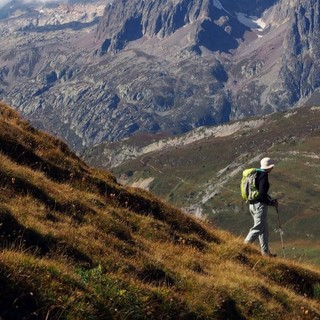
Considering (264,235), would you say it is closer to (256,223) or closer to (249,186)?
(256,223)

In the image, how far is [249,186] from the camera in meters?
21.6

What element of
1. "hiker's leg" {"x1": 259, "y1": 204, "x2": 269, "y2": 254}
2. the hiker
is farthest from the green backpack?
"hiker's leg" {"x1": 259, "y1": 204, "x2": 269, "y2": 254}

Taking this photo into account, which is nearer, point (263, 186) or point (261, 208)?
point (263, 186)

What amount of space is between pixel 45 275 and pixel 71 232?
408 centimetres

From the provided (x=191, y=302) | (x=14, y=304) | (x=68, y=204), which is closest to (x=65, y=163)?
(x=68, y=204)

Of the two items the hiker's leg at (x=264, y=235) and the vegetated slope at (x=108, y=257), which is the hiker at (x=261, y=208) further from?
the vegetated slope at (x=108, y=257)

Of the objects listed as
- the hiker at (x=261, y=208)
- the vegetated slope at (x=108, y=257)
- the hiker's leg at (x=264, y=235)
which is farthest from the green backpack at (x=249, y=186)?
the vegetated slope at (x=108, y=257)

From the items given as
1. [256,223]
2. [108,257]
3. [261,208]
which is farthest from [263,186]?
[108,257]

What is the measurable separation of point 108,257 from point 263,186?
10319mm

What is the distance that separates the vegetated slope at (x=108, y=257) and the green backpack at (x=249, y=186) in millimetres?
2007

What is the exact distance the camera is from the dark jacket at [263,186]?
2114 centimetres

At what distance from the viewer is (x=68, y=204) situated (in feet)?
53.3

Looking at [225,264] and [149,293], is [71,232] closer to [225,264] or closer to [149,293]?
[149,293]

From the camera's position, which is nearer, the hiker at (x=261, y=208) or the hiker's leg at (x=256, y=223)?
the hiker at (x=261, y=208)
